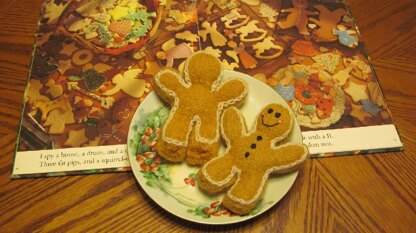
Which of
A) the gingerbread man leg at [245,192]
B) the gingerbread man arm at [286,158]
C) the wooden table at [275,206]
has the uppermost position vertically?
the gingerbread man arm at [286,158]

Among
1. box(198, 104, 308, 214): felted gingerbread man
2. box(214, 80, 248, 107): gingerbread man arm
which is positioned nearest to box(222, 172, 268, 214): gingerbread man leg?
box(198, 104, 308, 214): felted gingerbread man

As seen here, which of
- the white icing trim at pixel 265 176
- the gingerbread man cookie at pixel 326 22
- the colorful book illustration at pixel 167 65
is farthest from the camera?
the gingerbread man cookie at pixel 326 22

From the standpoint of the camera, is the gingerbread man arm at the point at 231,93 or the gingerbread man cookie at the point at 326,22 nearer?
the gingerbread man arm at the point at 231,93

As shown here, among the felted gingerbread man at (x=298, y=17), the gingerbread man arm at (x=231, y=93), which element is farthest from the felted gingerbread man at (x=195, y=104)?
the felted gingerbread man at (x=298, y=17)

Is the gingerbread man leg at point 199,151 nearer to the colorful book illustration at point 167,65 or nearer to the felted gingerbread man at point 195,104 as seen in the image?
the felted gingerbread man at point 195,104

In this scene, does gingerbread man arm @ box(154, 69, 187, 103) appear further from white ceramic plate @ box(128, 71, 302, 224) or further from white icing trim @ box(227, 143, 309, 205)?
white icing trim @ box(227, 143, 309, 205)

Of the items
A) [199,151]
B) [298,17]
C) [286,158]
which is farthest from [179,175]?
[298,17]
